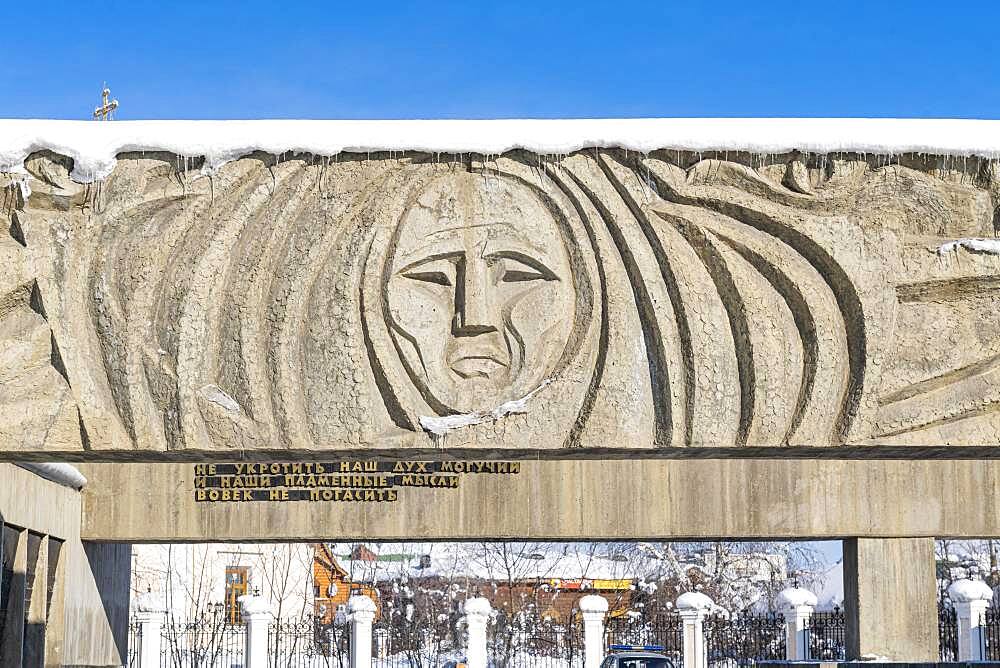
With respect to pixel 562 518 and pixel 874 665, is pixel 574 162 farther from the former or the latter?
pixel 562 518

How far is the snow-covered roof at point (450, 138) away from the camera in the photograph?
4418 mm

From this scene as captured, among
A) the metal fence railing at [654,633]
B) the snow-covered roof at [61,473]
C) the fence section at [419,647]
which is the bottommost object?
the fence section at [419,647]

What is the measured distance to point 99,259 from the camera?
4.45 m

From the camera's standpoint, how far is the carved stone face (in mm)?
4496

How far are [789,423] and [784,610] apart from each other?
34.9 feet

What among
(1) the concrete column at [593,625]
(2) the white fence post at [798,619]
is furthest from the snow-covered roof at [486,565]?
(2) the white fence post at [798,619]

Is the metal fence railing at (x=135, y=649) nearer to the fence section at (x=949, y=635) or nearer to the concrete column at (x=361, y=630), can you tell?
the concrete column at (x=361, y=630)

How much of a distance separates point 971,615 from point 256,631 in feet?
26.9

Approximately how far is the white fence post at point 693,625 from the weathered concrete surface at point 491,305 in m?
10.0

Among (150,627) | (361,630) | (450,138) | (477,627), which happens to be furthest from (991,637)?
(450,138)

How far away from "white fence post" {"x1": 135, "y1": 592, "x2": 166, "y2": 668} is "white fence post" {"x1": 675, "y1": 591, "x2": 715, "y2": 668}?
19.4ft

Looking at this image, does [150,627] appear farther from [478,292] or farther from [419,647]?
[478,292]

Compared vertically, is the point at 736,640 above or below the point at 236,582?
below

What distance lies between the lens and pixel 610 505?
9.79 metres
